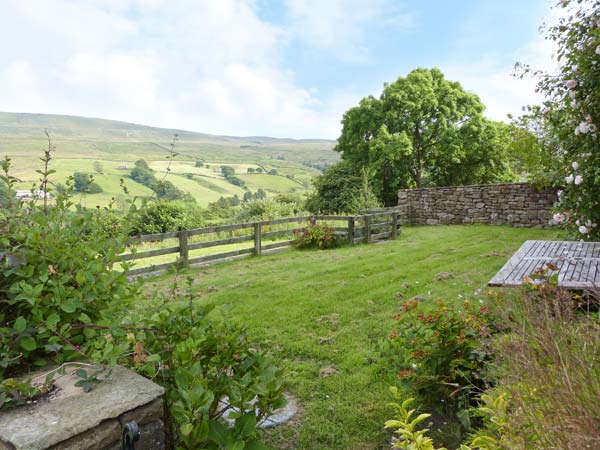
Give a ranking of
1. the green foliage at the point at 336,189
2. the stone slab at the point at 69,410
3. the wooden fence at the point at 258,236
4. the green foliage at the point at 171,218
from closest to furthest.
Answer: the stone slab at the point at 69,410, the wooden fence at the point at 258,236, the green foliage at the point at 171,218, the green foliage at the point at 336,189

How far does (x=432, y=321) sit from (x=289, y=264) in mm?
5695

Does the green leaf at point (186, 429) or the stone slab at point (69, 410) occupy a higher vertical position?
the stone slab at point (69, 410)

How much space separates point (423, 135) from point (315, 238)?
46.1ft

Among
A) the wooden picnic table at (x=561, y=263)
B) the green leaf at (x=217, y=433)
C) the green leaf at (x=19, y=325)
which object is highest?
the green leaf at (x=19, y=325)

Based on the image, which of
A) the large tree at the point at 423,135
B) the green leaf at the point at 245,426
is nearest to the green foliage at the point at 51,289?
the green leaf at the point at 245,426

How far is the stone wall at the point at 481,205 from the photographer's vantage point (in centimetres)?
1359

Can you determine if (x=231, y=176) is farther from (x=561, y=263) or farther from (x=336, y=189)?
(x=561, y=263)

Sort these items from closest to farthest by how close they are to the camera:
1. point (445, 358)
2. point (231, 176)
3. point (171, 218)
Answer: point (445, 358) → point (171, 218) → point (231, 176)

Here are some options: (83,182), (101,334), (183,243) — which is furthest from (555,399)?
(183,243)

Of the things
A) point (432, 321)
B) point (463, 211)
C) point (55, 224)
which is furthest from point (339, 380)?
point (463, 211)

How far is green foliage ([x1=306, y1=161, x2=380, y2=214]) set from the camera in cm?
1844

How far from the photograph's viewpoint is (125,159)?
1976 inches

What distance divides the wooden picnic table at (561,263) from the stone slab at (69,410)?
2.95 metres

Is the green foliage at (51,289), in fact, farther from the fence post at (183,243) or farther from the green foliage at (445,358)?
the fence post at (183,243)
